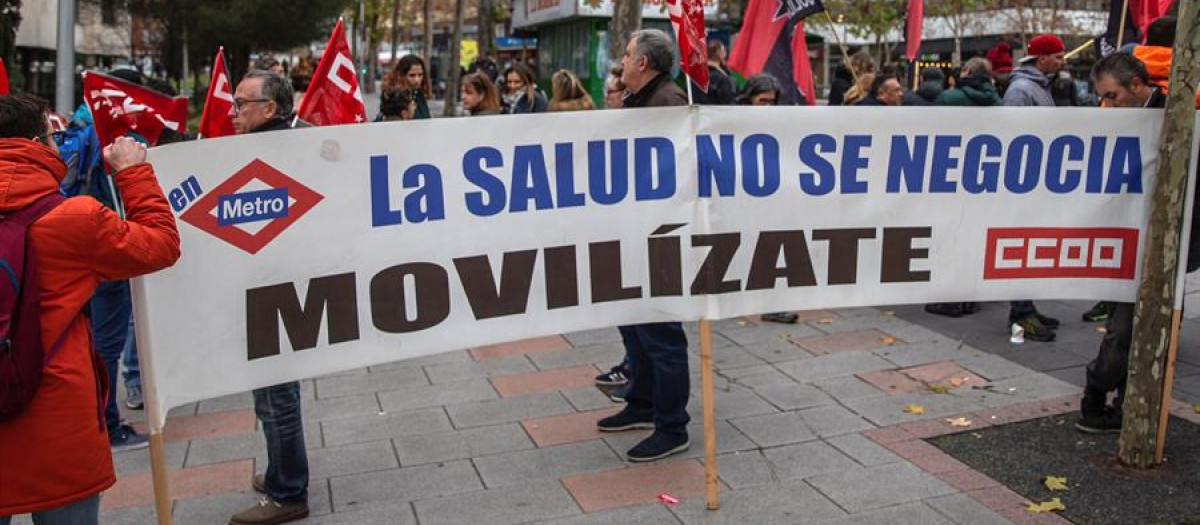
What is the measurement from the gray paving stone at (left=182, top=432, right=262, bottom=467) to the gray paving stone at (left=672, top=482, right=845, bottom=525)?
203 cm

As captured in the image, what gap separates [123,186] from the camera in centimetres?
309

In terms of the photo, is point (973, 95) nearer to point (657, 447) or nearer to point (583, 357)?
point (583, 357)

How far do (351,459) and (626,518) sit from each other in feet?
4.77

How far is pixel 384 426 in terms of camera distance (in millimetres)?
5406

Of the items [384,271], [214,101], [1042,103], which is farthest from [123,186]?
[1042,103]

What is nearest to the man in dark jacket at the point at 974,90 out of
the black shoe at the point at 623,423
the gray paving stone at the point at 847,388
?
the gray paving stone at the point at 847,388

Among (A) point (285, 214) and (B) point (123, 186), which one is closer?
(B) point (123, 186)

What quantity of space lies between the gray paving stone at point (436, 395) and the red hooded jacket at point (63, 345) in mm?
2845

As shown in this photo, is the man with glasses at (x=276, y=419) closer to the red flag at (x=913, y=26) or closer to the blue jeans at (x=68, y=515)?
the blue jeans at (x=68, y=515)

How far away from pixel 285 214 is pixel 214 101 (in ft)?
3.32

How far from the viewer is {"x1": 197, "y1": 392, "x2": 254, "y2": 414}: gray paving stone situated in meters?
5.77

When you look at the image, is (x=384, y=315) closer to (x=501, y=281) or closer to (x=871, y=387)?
(x=501, y=281)

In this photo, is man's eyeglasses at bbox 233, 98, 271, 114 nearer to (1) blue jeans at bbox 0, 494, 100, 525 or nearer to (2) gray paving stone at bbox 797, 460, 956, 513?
(1) blue jeans at bbox 0, 494, 100, 525

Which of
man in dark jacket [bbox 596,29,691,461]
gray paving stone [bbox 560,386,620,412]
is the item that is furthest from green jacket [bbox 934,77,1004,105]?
man in dark jacket [bbox 596,29,691,461]
